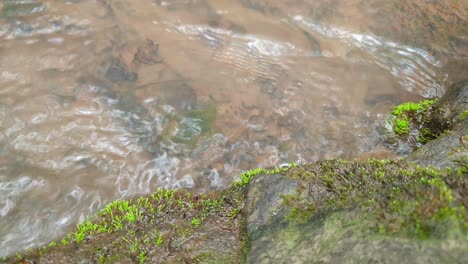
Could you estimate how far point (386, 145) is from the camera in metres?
6.09

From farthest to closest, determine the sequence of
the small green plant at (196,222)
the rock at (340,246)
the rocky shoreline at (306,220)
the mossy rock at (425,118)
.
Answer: the mossy rock at (425,118)
the small green plant at (196,222)
the rocky shoreline at (306,220)
the rock at (340,246)

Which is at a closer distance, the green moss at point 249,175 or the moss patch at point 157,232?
the moss patch at point 157,232

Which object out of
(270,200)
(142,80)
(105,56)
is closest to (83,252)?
(270,200)

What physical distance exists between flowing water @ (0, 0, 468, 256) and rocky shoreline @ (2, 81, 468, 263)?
28.4 inches

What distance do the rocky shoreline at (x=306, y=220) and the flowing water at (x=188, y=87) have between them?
723 millimetres

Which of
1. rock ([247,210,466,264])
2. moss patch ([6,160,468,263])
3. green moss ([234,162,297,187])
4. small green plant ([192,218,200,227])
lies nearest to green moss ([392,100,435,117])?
green moss ([234,162,297,187])

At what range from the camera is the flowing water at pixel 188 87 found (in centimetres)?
543

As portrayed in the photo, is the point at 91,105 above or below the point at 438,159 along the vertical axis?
below

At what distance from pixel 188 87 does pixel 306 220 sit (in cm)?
349

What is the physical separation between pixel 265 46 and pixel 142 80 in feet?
7.23

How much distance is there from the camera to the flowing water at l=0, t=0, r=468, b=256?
543 centimetres

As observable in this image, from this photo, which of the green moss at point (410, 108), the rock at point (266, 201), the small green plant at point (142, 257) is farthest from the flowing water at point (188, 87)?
the small green plant at point (142, 257)

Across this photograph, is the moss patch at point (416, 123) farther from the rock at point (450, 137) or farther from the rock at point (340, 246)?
the rock at point (340, 246)

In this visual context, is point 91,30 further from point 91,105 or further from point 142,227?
point 142,227
